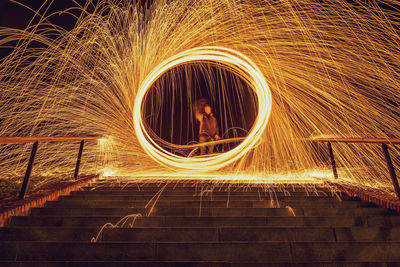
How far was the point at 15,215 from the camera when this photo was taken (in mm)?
2393

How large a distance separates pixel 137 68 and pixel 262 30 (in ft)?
9.42

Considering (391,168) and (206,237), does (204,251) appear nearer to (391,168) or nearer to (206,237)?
(206,237)

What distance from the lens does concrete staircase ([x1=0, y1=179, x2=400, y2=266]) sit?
1755 mm

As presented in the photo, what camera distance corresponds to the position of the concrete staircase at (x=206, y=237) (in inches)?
69.1

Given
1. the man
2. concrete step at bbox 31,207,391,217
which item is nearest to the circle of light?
the man

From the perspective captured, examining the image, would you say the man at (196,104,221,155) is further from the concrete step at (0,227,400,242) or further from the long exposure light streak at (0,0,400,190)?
the concrete step at (0,227,400,242)

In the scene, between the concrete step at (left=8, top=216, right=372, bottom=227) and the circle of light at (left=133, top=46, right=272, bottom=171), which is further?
the circle of light at (left=133, top=46, right=272, bottom=171)

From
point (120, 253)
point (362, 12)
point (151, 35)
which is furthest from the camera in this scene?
point (151, 35)

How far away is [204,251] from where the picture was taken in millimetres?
1783

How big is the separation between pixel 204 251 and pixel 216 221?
19.9 inches

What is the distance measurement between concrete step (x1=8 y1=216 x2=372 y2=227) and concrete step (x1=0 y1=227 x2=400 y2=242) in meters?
0.22

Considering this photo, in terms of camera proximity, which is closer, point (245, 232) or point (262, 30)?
point (245, 232)

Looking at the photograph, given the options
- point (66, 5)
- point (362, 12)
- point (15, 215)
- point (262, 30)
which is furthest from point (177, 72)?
point (15, 215)

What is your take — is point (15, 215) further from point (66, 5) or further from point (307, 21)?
point (66, 5)
